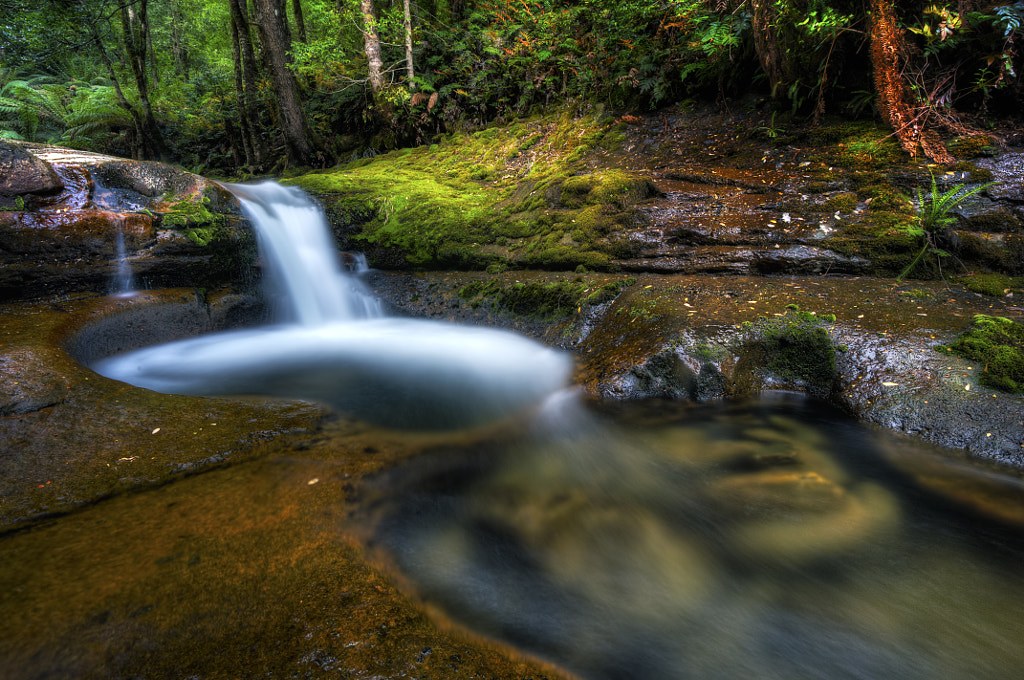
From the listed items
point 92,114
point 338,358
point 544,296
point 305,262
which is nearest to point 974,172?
point 544,296

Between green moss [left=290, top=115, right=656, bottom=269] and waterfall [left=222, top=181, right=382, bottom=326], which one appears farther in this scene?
waterfall [left=222, top=181, right=382, bottom=326]

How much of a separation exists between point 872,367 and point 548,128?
22.8 ft

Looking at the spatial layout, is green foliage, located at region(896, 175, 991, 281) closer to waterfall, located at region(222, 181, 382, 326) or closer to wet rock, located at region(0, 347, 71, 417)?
waterfall, located at region(222, 181, 382, 326)

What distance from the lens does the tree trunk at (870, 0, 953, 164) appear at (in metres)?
4.44

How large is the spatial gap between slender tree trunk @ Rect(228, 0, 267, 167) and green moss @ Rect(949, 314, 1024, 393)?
1489 centimetres

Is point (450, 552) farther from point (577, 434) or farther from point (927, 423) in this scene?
point (927, 423)

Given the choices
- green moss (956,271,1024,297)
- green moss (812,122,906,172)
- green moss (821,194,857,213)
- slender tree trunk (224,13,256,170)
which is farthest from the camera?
slender tree trunk (224,13,256,170)

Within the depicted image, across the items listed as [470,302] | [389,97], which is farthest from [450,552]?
[389,97]

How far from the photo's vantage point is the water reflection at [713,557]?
163 centimetres

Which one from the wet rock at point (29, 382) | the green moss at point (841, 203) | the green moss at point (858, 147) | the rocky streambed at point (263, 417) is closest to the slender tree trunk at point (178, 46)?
the rocky streambed at point (263, 417)

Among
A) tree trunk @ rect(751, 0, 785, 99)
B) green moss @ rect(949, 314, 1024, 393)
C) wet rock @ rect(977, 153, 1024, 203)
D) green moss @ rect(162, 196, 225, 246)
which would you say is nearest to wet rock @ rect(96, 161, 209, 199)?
green moss @ rect(162, 196, 225, 246)

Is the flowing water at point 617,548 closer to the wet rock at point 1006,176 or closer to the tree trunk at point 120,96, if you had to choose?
the wet rock at point 1006,176

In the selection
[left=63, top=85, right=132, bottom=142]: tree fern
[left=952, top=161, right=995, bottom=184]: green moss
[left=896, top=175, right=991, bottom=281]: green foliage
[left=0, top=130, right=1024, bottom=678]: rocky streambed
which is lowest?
[left=0, top=130, right=1024, bottom=678]: rocky streambed

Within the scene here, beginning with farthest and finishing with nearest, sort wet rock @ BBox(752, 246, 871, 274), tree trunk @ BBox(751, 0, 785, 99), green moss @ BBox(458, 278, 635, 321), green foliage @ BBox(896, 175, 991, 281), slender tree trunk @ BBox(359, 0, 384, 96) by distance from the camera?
1. slender tree trunk @ BBox(359, 0, 384, 96)
2. tree trunk @ BBox(751, 0, 785, 99)
3. green moss @ BBox(458, 278, 635, 321)
4. wet rock @ BBox(752, 246, 871, 274)
5. green foliage @ BBox(896, 175, 991, 281)
